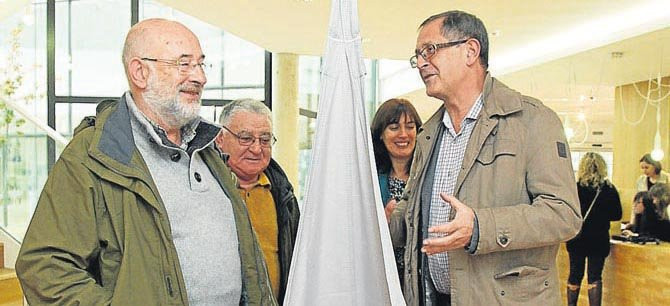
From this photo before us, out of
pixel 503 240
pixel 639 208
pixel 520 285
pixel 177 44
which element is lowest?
pixel 639 208

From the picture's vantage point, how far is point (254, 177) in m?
2.59

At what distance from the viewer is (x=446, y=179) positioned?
200cm

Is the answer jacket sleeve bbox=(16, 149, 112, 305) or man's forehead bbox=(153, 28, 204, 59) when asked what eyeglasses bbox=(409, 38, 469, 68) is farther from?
jacket sleeve bbox=(16, 149, 112, 305)

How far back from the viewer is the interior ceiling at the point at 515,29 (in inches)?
230

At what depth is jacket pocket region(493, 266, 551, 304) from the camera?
1849mm

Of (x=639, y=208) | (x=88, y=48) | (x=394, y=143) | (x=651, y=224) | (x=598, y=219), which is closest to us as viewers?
(x=394, y=143)

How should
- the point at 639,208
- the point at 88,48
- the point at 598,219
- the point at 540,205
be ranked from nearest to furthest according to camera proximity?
the point at 540,205, the point at 598,219, the point at 639,208, the point at 88,48

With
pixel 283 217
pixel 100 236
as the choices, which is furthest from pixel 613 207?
pixel 100 236

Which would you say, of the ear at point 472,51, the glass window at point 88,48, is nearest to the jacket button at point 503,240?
the ear at point 472,51

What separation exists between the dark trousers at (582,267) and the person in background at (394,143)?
383cm

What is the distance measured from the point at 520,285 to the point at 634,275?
14.9 ft

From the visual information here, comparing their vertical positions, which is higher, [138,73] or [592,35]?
[592,35]

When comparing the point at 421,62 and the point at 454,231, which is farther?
the point at 421,62

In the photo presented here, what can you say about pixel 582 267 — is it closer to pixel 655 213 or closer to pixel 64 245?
pixel 655 213
